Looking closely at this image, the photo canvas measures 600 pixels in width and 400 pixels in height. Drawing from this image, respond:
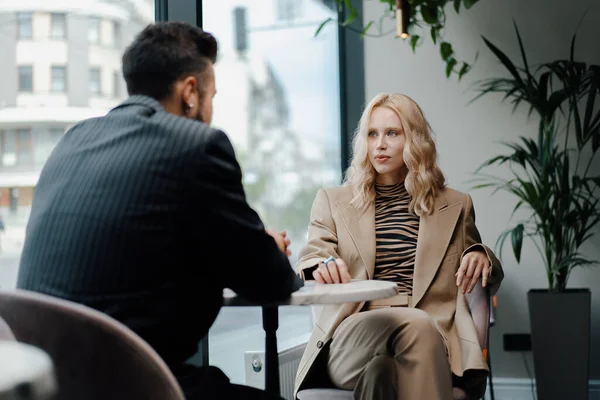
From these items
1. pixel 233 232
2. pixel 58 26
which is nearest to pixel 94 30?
pixel 58 26

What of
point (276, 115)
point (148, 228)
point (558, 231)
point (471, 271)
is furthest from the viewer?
point (276, 115)

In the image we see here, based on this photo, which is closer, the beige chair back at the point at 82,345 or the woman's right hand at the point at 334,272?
the beige chair back at the point at 82,345

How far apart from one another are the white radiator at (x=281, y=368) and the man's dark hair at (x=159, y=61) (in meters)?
1.61

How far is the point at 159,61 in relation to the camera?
147 cm

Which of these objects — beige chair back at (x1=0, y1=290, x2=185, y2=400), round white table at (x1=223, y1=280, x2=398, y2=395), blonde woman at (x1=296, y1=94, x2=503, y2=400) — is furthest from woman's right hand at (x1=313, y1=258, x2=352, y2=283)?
beige chair back at (x1=0, y1=290, x2=185, y2=400)

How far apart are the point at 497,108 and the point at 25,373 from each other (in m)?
3.71

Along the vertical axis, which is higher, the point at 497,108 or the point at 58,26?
the point at 58,26

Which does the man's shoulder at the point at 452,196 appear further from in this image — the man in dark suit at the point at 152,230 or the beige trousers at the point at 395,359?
the man in dark suit at the point at 152,230

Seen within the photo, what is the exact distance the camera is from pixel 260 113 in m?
3.74

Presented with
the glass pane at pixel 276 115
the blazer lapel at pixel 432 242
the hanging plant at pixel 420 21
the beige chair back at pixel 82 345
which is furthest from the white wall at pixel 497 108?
the beige chair back at pixel 82 345

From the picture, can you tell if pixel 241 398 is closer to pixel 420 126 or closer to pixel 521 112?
pixel 420 126

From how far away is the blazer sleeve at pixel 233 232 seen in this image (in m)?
1.31

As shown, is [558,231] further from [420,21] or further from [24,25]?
[24,25]

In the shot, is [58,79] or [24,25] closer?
[24,25]
